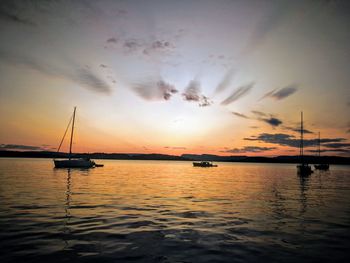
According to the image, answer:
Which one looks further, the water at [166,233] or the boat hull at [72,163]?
the boat hull at [72,163]

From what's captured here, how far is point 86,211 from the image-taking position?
63.6 ft

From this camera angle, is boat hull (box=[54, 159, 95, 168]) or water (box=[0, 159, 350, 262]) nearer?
water (box=[0, 159, 350, 262])

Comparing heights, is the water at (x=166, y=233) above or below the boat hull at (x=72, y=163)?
above

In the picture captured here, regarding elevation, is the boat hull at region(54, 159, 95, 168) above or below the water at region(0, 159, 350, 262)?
below

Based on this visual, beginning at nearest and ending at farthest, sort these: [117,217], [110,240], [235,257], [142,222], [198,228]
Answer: [235,257] < [110,240] < [198,228] < [142,222] < [117,217]

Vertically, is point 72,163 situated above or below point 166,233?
below

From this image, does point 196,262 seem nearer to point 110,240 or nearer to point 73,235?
point 110,240

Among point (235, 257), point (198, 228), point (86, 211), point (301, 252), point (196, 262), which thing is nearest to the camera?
point (196, 262)

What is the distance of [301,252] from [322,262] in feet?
4.00

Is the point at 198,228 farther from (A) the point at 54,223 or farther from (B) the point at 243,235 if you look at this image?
(A) the point at 54,223

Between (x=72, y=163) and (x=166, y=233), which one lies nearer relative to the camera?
(x=166, y=233)

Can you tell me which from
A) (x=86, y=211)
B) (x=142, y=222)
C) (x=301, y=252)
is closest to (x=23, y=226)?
(x=86, y=211)

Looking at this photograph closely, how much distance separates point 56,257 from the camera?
32.4ft

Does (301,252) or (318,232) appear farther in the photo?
(318,232)
